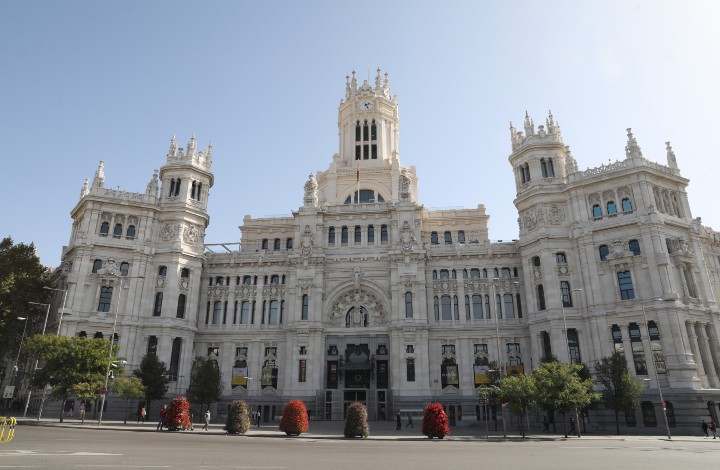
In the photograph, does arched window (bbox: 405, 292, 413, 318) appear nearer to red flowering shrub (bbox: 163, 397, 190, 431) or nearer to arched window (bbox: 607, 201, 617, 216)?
arched window (bbox: 607, 201, 617, 216)

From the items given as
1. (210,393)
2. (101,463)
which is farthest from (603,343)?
(101,463)

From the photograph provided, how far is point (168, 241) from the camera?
60594mm

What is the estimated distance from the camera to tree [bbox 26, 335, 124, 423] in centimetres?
4419

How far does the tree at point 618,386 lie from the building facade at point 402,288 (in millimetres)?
4717

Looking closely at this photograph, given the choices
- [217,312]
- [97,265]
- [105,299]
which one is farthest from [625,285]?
[97,265]

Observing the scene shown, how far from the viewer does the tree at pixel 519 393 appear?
40.1 meters

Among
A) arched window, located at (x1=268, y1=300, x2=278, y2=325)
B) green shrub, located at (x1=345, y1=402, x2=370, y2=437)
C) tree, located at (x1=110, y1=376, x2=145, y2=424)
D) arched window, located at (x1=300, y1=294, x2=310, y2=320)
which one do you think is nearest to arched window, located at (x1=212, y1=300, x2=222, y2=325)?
arched window, located at (x1=268, y1=300, x2=278, y2=325)

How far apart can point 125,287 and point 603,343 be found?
54.8 metres

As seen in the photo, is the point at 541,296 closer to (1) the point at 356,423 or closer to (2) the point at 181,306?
(1) the point at 356,423

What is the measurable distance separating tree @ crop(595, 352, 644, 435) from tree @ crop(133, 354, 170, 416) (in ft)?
144

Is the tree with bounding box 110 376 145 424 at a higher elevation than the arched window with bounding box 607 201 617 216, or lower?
lower

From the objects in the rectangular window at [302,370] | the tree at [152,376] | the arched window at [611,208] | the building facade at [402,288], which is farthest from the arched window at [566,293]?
the tree at [152,376]

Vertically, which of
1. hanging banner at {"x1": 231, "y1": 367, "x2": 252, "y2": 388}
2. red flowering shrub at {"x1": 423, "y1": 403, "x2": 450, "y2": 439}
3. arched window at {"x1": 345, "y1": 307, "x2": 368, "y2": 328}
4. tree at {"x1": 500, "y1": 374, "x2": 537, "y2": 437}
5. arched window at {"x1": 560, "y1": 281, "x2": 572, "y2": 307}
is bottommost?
red flowering shrub at {"x1": 423, "y1": 403, "x2": 450, "y2": 439}

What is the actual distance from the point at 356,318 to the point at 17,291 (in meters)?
41.0
